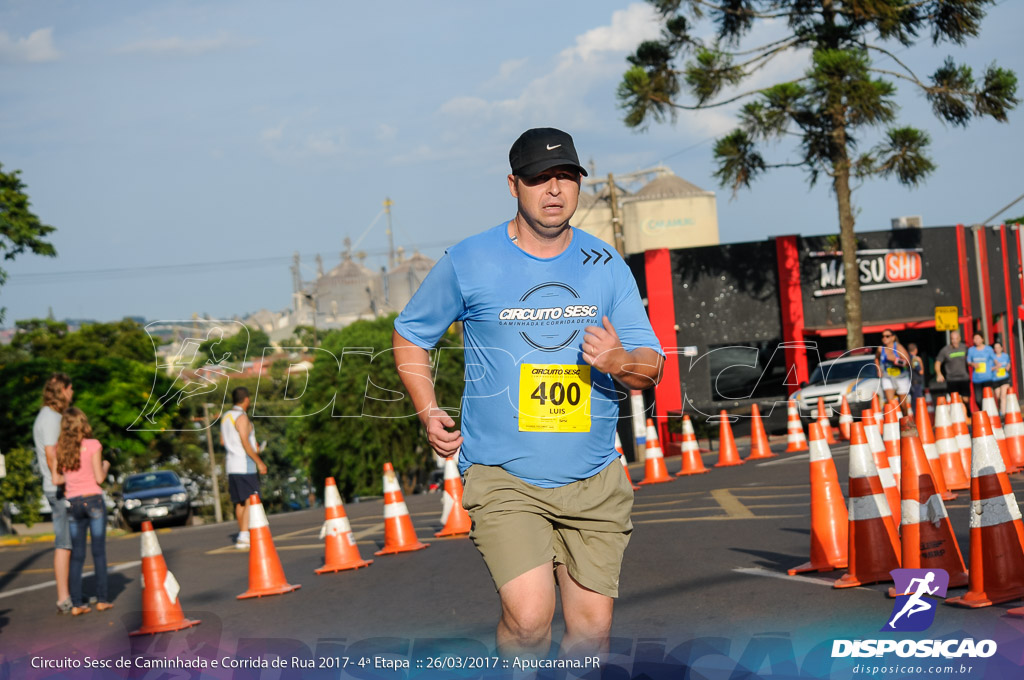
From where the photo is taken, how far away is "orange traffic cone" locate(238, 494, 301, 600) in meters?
9.26

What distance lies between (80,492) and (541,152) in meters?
6.72

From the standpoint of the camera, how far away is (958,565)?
6352 mm

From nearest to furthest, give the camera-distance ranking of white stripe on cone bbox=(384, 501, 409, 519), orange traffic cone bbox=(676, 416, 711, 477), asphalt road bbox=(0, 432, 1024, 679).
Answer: asphalt road bbox=(0, 432, 1024, 679) < white stripe on cone bbox=(384, 501, 409, 519) < orange traffic cone bbox=(676, 416, 711, 477)

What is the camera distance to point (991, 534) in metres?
5.77

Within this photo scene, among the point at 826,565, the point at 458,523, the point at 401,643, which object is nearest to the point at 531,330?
the point at 401,643

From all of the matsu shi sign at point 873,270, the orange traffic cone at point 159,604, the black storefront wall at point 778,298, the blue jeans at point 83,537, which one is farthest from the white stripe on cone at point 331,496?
the matsu shi sign at point 873,270

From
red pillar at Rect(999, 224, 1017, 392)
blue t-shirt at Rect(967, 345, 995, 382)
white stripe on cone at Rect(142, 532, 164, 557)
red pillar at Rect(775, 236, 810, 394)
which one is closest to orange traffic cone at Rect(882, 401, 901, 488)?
white stripe on cone at Rect(142, 532, 164, 557)

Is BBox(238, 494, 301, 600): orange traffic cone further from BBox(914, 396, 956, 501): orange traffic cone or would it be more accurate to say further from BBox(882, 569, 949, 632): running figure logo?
BBox(914, 396, 956, 501): orange traffic cone

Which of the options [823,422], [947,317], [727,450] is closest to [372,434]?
[947,317]

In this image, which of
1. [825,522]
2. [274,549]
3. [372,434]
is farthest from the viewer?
[372,434]

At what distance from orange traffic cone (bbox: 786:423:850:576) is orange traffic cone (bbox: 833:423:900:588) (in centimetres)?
67

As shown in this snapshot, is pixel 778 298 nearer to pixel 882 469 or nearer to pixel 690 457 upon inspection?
pixel 690 457

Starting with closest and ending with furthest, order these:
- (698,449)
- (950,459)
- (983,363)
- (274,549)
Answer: (274,549), (950,459), (698,449), (983,363)

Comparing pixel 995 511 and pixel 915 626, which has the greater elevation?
pixel 995 511
